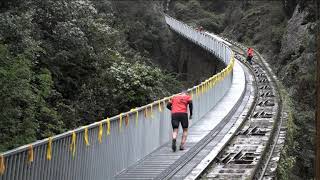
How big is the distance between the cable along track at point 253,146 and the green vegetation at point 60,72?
178 inches

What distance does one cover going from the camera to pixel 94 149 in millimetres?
11945

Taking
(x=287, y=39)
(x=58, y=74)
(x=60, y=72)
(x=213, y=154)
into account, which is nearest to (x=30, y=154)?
(x=213, y=154)

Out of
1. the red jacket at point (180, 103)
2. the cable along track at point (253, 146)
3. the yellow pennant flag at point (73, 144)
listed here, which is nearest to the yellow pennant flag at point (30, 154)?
the yellow pennant flag at point (73, 144)

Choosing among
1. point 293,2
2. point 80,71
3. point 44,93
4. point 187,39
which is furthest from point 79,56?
point 187,39

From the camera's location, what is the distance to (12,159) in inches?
336

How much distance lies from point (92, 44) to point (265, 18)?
4236cm

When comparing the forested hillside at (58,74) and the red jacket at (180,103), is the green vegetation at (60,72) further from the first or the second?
the red jacket at (180,103)

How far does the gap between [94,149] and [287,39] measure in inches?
1496

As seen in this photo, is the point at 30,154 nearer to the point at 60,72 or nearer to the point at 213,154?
the point at 213,154

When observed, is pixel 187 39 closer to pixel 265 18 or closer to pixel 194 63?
pixel 194 63

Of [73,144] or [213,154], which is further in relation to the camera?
[213,154]

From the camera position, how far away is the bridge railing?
898cm

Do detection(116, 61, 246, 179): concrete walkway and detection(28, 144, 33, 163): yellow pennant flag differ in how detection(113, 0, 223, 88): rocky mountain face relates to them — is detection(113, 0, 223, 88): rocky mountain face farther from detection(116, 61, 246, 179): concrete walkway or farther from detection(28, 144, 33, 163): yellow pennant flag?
detection(28, 144, 33, 163): yellow pennant flag

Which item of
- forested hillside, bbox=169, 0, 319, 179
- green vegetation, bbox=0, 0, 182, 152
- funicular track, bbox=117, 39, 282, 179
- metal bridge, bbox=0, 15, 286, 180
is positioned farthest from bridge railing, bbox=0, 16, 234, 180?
forested hillside, bbox=169, 0, 319, 179
